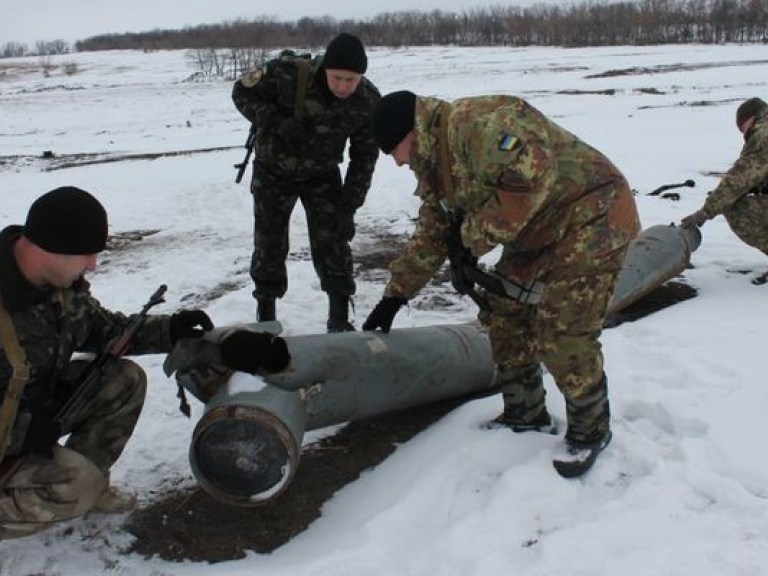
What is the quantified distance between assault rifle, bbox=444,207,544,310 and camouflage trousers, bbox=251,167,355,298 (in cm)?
162

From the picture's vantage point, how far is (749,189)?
17.5 ft

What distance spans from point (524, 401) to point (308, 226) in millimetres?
1839

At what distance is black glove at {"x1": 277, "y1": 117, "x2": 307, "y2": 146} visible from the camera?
4184 mm

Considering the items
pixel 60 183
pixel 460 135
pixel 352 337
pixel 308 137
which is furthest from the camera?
pixel 60 183

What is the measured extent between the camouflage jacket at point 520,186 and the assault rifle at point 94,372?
129 cm

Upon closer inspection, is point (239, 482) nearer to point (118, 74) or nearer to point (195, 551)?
point (195, 551)

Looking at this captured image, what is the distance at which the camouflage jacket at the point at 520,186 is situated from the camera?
102 inches

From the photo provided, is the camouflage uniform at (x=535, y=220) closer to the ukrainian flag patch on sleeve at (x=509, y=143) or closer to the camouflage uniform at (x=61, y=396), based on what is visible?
the ukrainian flag patch on sleeve at (x=509, y=143)

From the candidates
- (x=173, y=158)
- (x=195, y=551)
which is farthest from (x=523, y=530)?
(x=173, y=158)

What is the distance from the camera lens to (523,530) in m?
2.75

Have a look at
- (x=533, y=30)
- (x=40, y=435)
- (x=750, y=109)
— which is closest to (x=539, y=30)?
(x=533, y=30)

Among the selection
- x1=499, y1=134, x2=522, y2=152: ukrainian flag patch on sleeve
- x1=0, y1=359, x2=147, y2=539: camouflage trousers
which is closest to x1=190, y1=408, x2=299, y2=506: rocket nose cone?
x1=0, y1=359, x2=147, y2=539: camouflage trousers

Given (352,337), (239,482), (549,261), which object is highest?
(549,261)

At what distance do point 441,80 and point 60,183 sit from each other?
79.9 ft
